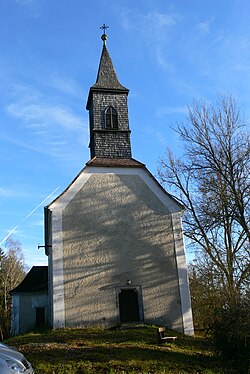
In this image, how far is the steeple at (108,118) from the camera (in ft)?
66.4

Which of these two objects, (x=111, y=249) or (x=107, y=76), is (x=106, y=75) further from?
(x=111, y=249)

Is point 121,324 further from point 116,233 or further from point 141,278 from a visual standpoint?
point 116,233

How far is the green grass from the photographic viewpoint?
9.71 m

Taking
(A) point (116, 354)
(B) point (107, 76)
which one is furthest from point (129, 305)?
(B) point (107, 76)

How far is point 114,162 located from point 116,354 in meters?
10.5

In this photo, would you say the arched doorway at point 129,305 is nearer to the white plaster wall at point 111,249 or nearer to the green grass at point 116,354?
the white plaster wall at point 111,249

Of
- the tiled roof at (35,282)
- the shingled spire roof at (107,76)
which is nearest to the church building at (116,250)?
the shingled spire roof at (107,76)

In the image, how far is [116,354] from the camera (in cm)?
1101

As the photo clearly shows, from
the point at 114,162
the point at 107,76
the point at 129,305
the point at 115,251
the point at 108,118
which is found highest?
the point at 107,76

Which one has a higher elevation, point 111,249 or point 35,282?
point 111,249

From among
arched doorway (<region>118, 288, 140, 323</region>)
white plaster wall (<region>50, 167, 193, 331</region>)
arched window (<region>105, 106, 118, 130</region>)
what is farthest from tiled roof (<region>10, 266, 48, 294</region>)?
arched window (<region>105, 106, 118, 130</region>)

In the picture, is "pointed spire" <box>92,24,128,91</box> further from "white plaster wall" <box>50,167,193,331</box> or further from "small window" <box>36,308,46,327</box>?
"small window" <box>36,308,46,327</box>

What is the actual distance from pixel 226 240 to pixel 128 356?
1328cm

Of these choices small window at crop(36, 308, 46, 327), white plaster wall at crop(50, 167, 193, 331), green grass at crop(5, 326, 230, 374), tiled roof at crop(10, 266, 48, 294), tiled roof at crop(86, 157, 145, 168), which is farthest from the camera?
tiled roof at crop(10, 266, 48, 294)
